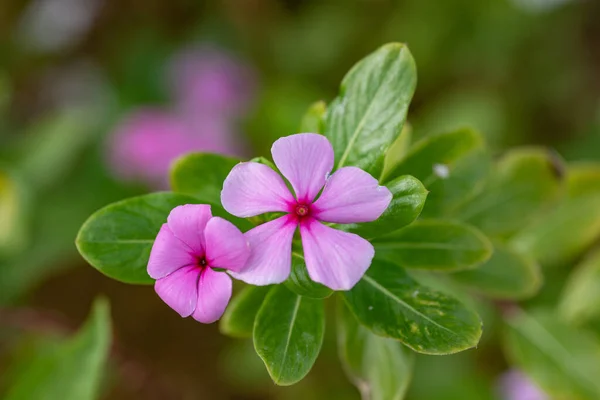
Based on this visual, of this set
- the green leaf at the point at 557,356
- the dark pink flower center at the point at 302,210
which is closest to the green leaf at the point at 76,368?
the dark pink flower center at the point at 302,210

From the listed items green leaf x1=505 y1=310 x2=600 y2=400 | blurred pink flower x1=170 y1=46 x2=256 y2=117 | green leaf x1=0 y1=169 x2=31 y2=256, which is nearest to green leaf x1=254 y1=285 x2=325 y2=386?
green leaf x1=505 y1=310 x2=600 y2=400

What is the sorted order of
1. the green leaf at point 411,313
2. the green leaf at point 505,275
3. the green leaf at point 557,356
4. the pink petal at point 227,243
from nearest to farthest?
the pink petal at point 227,243 → the green leaf at point 411,313 → the green leaf at point 505,275 → the green leaf at point 557,356

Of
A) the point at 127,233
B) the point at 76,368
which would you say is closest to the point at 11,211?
the point at 76,368

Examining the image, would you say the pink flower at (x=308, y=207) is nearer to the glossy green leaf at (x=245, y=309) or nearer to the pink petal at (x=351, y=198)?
the pink petal at (x=351, y=198)

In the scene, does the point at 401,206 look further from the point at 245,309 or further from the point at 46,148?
the point at 46,148

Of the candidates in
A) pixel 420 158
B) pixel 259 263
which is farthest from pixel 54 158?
pixel 259 263

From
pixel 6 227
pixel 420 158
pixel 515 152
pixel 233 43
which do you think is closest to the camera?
pixel 420 158

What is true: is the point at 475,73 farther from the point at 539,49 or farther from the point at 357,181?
the point at 357,181
